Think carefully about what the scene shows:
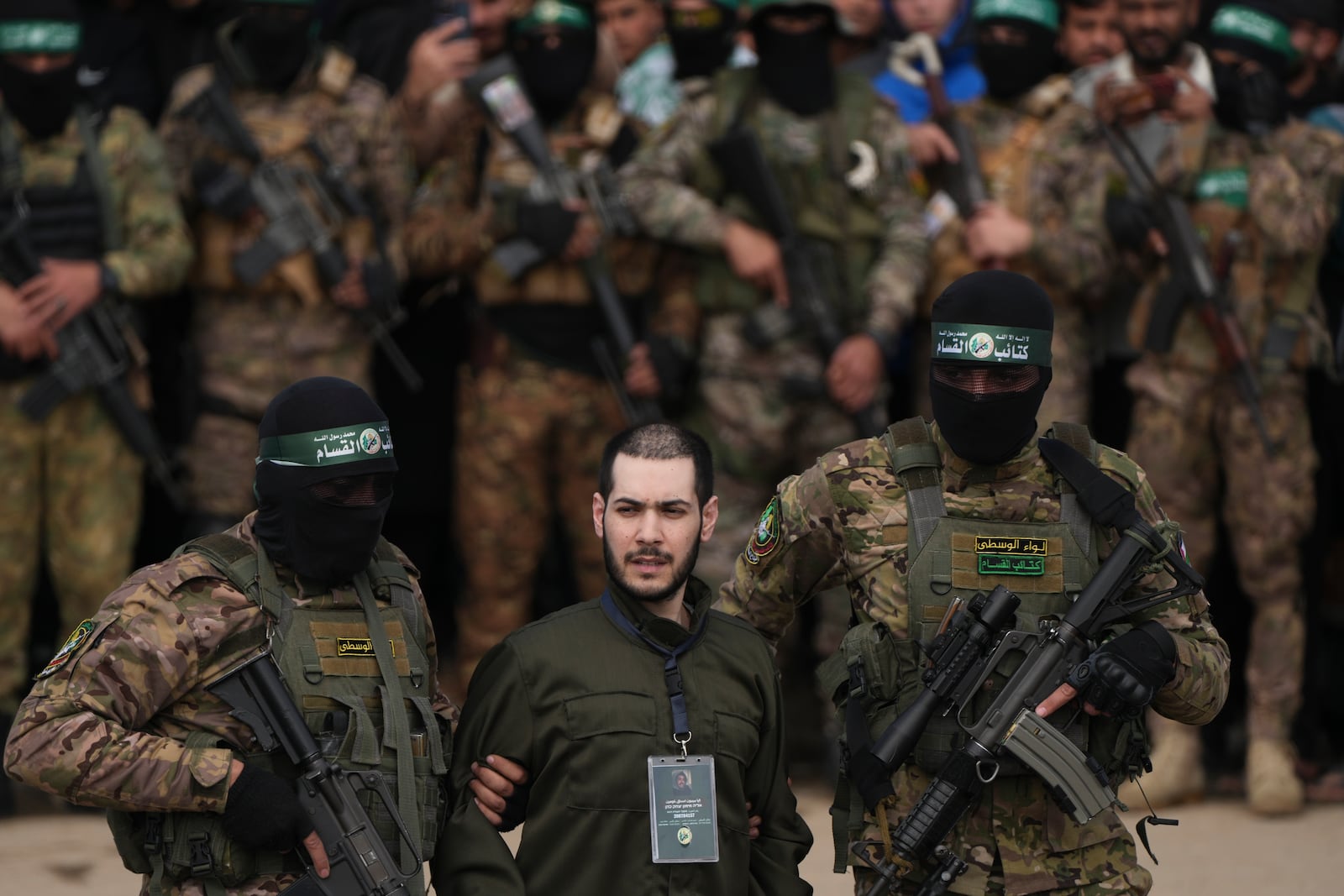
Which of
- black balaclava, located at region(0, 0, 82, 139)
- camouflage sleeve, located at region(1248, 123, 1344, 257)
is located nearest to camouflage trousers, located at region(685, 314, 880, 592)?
camouflage sleeve, located at region(1248, 123, 1344, 257)

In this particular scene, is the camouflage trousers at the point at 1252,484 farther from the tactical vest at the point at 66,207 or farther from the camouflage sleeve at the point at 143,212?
the tactical vest at the point at 66,207

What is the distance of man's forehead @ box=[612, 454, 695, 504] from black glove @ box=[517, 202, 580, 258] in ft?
12.9

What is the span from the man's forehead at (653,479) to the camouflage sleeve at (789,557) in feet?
1.35

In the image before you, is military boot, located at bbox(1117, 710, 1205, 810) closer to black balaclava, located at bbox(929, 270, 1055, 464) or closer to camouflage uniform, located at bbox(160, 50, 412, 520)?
camouflage uniform, located at bbox(160, 50, 412, 520)

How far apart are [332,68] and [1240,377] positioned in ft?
13.5

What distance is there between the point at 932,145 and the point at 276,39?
2.87 m

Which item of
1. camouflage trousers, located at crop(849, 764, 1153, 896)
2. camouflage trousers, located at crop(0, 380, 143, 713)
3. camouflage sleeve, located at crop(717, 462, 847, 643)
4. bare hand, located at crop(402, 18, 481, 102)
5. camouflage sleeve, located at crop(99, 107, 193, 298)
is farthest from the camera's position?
bare hand, located at crop(402, 18, 481, 102)

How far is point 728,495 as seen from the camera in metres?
8.89

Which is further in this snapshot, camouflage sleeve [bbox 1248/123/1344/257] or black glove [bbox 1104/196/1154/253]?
black glove [bbox 1104/196/1154/253]

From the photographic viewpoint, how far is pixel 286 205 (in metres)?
8.96

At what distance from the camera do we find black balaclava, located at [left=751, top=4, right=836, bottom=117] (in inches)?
346

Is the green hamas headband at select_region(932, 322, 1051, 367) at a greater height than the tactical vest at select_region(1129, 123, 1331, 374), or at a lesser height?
greater

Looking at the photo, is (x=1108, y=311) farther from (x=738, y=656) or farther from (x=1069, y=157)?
(x=738, y=656)

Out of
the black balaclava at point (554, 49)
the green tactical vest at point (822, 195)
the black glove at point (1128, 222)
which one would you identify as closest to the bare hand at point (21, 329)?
the black balaclava at point (554, 49)
